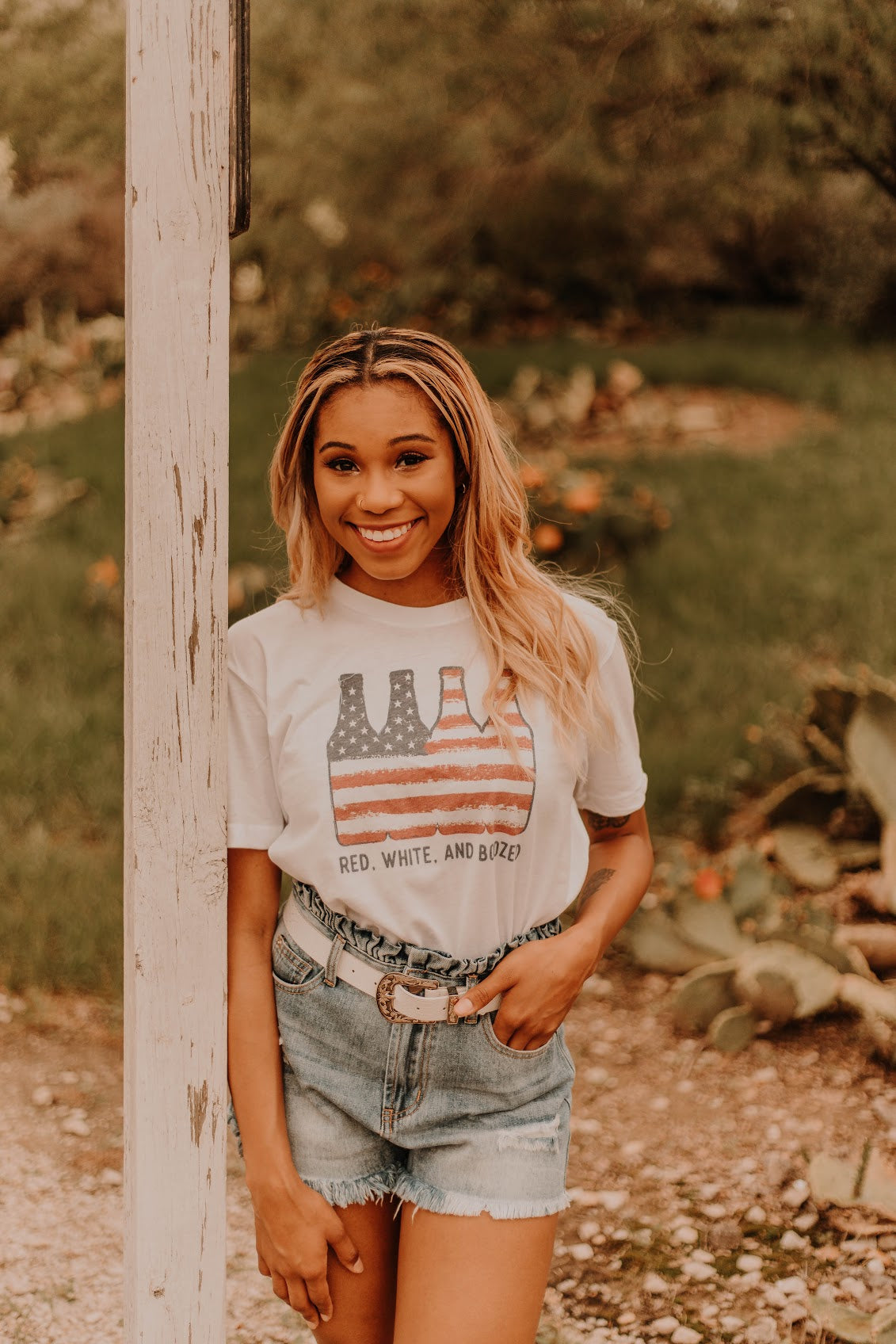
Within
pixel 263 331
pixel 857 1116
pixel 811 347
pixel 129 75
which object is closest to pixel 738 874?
pixel 857 1116

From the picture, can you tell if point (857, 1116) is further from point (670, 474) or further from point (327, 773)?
point (670, 474)

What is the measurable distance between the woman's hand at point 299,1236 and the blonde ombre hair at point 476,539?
68cm

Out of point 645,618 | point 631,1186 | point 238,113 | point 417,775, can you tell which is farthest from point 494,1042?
point 645,618

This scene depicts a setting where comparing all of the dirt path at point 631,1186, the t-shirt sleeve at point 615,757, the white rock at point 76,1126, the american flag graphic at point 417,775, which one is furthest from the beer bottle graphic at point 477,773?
the white rock at point 76,1126

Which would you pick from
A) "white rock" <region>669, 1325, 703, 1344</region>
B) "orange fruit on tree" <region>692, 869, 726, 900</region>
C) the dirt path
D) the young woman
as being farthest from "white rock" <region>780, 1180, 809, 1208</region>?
the young woman

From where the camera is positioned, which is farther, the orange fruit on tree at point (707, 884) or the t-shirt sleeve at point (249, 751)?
the orange fruit on tree at point (707, 884)

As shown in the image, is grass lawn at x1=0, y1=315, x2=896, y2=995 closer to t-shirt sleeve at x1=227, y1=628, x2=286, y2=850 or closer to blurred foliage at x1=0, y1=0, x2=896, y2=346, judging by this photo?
blurred foliage at x1=0, y1=0, x2=896, y2=346

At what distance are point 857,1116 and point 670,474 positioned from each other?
489 centimetres

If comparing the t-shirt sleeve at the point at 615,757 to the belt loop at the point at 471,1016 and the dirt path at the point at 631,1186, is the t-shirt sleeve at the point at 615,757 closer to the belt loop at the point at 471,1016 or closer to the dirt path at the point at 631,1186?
the belt loop at the point at 471,1016

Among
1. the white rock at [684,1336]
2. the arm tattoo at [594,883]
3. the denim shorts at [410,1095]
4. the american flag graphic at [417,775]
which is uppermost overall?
the american flag graphic at [417,775]

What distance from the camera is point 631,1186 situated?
3.19 m

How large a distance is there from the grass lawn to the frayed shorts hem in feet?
5.10

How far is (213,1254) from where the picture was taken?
6.66ft

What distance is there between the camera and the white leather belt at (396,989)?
190 cm
